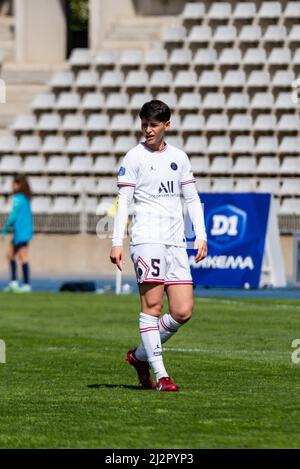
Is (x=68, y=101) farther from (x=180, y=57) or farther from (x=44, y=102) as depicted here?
(x=180, y=57)

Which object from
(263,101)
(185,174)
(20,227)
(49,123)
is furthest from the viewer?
(49,123)

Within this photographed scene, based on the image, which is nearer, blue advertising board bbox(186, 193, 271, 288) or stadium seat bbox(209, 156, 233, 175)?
blue advertising board bbox(186, 193, 271, 288)

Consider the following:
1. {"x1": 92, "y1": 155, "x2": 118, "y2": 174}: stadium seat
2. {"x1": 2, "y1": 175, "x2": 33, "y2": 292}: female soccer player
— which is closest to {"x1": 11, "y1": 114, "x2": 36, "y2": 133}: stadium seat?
{"x1": 92, "y1": 155, "x2": 118, "y2": 174}: stadium seat

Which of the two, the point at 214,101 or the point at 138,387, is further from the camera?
the point at 214,101

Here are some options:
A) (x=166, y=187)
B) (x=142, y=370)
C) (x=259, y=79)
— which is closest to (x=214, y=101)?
(x=259, y=79)

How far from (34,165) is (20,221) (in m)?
8.43

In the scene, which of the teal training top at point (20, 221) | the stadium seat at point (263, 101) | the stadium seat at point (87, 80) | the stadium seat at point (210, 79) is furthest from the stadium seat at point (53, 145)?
the teal training top at point (20, 221)

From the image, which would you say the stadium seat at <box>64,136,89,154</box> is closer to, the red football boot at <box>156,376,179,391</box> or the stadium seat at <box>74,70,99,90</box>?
the stadium seat at <box>74,70,99,90</box>

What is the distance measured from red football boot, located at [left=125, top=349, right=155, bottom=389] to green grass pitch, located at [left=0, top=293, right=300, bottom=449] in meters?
0.18

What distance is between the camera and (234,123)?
33344 millimetres

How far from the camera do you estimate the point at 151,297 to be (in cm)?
1027

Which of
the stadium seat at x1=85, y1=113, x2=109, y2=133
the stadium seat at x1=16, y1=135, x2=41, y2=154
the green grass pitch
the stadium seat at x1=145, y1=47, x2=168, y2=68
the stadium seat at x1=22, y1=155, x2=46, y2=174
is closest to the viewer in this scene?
the green grass pitch

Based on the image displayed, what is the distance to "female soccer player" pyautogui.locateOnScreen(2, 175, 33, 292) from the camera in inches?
1022

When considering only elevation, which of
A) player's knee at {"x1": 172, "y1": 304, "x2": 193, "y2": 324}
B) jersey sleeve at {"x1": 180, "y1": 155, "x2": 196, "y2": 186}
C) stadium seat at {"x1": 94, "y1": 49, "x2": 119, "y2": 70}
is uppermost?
jersey sleeve at {"x1": 180, "y1": 155, "x2": 196, "y2": 186}
